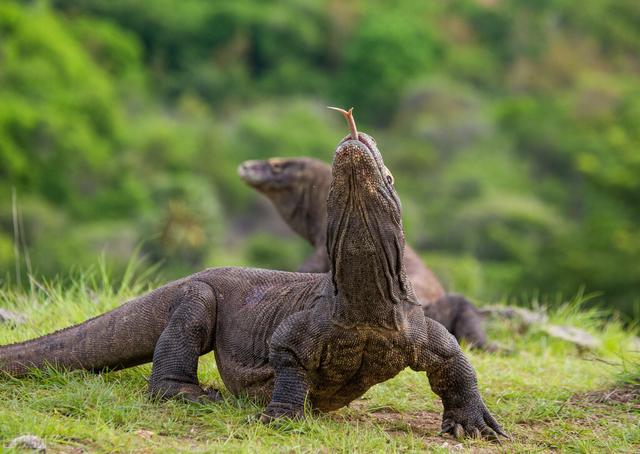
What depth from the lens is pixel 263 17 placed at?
263ft

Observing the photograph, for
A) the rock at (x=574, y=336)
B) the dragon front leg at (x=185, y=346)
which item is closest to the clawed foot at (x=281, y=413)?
the dragon front leg at (x=185, y=346)

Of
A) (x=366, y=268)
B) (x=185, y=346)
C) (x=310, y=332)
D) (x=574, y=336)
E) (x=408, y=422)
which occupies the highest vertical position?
(x=366, y=268)

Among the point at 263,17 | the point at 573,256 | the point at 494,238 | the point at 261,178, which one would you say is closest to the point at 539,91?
the point at 263,17

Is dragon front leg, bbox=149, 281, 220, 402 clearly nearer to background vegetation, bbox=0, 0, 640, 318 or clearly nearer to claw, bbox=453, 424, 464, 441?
claw, bbox=453, 424, 464, 441

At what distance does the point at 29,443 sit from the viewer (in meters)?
4.41

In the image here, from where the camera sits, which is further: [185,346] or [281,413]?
[185,346]

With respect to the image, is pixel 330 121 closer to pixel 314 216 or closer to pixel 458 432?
pixel 314 216

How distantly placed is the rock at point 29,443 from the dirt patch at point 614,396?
9.03 ft

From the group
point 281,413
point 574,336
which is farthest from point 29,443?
point 574,336

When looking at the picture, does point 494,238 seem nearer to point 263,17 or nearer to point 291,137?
point 291,137

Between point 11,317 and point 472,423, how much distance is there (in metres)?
3.07

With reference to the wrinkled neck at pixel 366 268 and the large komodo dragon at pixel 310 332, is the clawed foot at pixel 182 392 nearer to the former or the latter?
the large komodo dragon at pixel 310 332

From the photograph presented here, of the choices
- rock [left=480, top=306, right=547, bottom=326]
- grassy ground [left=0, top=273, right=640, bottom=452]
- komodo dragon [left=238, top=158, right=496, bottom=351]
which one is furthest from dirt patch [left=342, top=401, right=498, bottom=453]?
rock [left=480, top=306, right=547, bottom=326]

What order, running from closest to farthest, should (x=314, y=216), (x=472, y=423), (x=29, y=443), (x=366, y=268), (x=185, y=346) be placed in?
(x=29, y=443)
(x=366, y=268)
(x=472, y=423)
(x=185, y=346)
(x=314, y=216)
